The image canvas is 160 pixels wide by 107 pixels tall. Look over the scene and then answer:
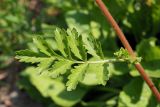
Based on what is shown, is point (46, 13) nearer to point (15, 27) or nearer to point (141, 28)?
point (15, 27)

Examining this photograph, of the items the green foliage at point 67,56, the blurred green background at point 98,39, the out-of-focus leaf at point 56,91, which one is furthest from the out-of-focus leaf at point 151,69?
the green foliage at point 67,56

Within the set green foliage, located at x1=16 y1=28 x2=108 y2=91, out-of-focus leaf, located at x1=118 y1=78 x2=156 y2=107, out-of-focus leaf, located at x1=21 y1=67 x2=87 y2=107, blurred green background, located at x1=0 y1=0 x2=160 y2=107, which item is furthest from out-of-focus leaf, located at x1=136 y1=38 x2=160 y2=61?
green foliage, located at x1=16 y1=28 x2=108 y2=91

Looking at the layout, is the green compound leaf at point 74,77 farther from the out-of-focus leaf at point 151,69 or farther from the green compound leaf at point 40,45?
the out-of-focus leaf at point 151,69

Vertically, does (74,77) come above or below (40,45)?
below

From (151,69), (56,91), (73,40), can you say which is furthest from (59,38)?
(56,91)

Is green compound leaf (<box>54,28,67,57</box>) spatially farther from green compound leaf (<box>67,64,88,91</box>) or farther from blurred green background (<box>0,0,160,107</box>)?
blurred green background (<box>0,0,160,107</box>)

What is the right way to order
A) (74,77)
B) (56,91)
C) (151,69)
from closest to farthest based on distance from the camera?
(74,77)
(151,69)
(56,91)

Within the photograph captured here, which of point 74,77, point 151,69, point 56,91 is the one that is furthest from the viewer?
point 56,91

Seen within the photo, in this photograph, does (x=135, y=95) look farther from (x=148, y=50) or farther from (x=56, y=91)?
(x=56, y=91)
